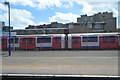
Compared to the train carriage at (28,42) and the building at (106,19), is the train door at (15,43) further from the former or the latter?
the building at (106,19)

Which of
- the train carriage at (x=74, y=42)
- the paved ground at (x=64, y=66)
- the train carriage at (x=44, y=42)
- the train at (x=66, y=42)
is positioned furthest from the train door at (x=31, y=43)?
the paved ground at (x=64, y=66)

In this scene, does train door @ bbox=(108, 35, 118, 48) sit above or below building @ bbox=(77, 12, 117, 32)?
below

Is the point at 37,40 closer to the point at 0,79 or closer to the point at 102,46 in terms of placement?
the point at 102,46

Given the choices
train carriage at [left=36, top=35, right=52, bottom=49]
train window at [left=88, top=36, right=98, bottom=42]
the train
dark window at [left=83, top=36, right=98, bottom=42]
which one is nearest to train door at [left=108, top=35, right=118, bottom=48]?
the train

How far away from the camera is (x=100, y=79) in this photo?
548 cm

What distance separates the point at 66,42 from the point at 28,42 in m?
6.08

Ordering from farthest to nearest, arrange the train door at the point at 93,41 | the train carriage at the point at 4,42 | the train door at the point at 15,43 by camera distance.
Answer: the train carriage at the point at 4,42 < the train door at the point at 15,43 < the train door at the point at 93,41

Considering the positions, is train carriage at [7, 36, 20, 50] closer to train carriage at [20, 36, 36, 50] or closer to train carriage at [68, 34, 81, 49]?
train carriage at [20, 36, 36, 50]

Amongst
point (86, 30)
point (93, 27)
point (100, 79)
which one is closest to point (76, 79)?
point (100, 79)

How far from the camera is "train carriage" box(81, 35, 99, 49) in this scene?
19703mm

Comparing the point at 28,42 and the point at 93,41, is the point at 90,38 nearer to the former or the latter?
the point at 93,41

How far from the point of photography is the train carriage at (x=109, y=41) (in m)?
19.3

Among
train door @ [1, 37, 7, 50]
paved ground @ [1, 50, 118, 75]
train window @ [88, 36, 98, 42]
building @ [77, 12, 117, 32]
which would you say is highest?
building @ [77, 12, 117, 32]

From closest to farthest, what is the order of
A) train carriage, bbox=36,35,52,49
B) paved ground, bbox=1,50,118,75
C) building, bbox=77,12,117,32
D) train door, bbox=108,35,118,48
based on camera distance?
paved ground, bbox=1,50,118,75, train door, bbox=108,35,118,48, train carriage, bbox=36,35,52,49, building, bbox=77,12,117,32
